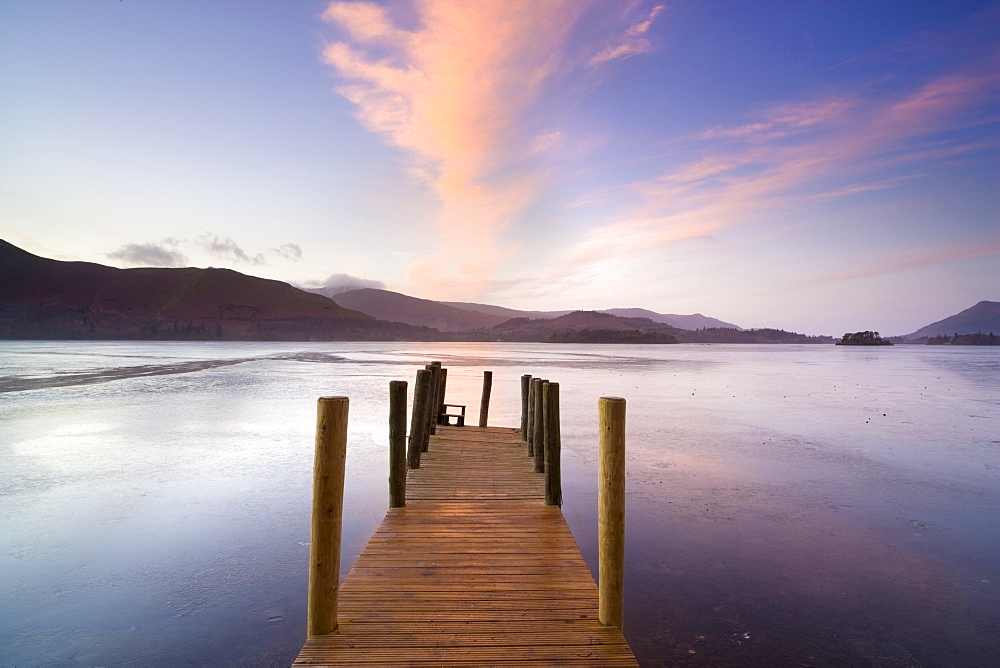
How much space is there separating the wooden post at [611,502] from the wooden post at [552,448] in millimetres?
2934

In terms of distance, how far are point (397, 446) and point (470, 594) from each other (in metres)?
3.04

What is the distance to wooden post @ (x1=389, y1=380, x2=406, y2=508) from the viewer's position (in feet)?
23.4

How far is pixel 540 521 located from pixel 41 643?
5.73 m

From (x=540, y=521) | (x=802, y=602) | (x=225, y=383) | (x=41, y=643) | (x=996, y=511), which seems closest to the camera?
(x=41, y=643)

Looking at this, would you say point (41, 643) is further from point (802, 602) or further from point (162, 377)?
point (162, 377)

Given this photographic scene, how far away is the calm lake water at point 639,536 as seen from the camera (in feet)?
17.5

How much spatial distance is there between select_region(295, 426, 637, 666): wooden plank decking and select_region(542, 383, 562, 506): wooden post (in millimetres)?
205

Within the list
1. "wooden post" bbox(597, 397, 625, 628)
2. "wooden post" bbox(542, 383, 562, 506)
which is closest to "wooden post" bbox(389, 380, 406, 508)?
"wooden post" bbox(542, 383, 562, 506)

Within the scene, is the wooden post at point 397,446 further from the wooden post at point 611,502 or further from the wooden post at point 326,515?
the wooden post at point 611,502

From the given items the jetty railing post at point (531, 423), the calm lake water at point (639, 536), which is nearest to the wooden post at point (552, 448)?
the calm lake water at point (639, 536)

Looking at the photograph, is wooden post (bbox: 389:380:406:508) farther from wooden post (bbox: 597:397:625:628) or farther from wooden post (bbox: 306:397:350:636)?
wooden post (bbox: 597:397:625:628)

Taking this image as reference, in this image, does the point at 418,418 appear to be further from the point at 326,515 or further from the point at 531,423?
the point at 326,515

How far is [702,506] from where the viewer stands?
9492 mm

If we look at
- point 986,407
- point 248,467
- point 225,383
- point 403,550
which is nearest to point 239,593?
point 403,550
